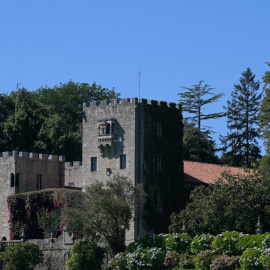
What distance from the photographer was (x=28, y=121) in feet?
259

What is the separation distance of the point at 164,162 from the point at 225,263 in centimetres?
1510

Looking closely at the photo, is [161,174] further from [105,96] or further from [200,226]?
[105,96]

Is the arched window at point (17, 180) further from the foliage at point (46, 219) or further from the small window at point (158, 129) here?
the small window at point (158, 129)

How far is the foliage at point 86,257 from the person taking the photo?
173ft

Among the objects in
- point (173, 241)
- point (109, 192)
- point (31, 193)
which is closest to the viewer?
point (173, 241)

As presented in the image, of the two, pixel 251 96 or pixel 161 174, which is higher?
pixel 251 96

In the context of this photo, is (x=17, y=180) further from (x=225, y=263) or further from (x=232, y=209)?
(x=225, y=263)

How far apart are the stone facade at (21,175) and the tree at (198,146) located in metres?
14.7

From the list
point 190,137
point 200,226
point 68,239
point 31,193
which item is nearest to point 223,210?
point 200,226

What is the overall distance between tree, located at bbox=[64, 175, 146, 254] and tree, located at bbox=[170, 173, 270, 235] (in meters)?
3.71

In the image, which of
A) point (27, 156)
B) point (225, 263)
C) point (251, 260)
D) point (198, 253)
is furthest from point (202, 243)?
point (27, 156)

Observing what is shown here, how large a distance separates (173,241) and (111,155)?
37.2 feet

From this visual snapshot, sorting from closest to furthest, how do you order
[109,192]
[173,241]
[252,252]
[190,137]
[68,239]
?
[252,252] → [173,241] → [109,192] → [68,239] → [190,137]

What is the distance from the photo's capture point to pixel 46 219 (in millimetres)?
61938
